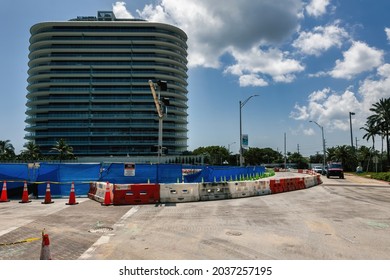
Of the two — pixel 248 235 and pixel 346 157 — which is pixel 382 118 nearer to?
pixel 346 157

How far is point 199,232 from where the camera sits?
329 inches

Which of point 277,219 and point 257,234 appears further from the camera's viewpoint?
point 277,219

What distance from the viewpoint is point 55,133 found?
96.0m

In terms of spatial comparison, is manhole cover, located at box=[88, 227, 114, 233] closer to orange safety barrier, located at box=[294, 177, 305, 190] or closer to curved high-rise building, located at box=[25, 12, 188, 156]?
orange safety barrier, located at box=[294, 177, 305, 190]

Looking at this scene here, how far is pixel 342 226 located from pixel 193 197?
296 inches

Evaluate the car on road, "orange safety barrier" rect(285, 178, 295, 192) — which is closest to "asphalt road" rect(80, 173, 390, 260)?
"orange safety barrier" rect(285, 178, 295, 192)

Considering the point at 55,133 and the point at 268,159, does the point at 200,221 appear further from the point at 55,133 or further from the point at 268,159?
the point at 268,159

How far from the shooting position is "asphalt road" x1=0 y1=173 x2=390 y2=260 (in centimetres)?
649

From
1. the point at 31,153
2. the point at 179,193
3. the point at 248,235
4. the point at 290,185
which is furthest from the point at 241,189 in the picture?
the point at 31,153

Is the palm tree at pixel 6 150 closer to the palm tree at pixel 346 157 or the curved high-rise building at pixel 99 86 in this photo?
the curved high-rise building at pixel 99 86

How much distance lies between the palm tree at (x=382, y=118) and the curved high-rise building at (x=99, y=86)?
56167 mm

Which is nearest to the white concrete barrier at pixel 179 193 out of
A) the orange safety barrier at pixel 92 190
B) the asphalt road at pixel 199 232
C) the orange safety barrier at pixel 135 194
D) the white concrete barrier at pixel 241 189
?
the orange safety barrier at pixel 135 194

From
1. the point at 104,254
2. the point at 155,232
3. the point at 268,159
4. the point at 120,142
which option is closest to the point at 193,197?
the point at 155,232

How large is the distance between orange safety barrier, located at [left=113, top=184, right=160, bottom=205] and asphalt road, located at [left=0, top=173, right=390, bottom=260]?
0.91 meters
